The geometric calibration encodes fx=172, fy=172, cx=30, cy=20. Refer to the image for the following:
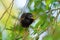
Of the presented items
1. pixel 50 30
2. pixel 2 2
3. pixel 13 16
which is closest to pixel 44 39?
pixel 50 30

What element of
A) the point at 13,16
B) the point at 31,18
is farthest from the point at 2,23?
the point at 31,18

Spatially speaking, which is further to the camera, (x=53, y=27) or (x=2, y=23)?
(x=2, y=23)

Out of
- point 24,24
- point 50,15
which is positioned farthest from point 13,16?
point 50,15

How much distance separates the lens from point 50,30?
0.81m

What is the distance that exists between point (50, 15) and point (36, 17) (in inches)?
2.7

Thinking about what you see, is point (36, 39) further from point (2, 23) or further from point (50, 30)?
point (2, 23)

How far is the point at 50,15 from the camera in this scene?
2.69 feet

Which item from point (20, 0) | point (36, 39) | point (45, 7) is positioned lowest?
point (36, 39)

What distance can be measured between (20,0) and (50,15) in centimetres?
24

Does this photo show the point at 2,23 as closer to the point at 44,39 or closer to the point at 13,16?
the point at 13,16

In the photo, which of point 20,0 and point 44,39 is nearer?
point 44,39

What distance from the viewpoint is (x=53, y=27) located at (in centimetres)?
83

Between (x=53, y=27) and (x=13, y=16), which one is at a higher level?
(x=13, y=16)

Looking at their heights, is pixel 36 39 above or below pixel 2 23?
below
